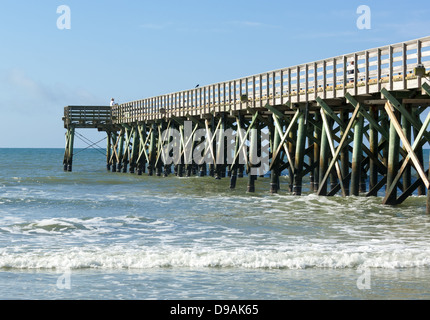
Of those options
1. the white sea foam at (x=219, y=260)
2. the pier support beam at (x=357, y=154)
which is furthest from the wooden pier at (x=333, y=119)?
the white sea foam at (x=219, y=260)

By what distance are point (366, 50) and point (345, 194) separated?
14.5ft

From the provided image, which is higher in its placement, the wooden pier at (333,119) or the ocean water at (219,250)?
the wooden pier at (333,119)

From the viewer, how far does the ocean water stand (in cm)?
985

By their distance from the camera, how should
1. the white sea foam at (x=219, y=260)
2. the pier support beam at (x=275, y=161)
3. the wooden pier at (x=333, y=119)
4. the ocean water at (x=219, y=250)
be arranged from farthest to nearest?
1. the pier support beam at (x=275, y=161)
2. the wooden pier at (x=333, y=119)
3. the white sea foam at (x=219, y=260)
4. the ocean water at (x=219, y=250)

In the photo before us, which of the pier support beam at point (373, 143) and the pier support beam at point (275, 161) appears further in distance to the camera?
the pier support beam at point (275, 161)

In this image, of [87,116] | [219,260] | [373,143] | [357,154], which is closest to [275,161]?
[373,143]

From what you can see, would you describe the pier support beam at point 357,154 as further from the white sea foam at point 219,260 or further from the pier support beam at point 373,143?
the white sea foam at point 219,260

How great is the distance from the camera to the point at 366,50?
2053 centimetres

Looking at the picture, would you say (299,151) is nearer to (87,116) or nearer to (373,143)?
(373,143)

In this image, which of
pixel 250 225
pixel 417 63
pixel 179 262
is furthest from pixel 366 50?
pixel 179 262

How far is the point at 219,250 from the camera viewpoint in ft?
43.4

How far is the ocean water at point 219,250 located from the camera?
985 cm

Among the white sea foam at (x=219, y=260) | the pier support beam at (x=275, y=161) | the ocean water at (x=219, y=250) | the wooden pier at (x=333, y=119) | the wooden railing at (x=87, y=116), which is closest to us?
the ocean water at (x=219, y=250)
